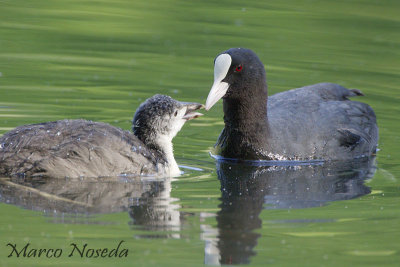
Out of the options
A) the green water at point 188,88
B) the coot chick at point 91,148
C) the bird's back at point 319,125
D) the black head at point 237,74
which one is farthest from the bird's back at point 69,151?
the bird's back at point 319,125

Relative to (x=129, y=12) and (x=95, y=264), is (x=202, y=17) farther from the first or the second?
(x=95, y=264)

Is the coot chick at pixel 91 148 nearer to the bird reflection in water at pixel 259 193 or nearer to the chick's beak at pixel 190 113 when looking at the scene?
the chick's beak at pixel 190 113

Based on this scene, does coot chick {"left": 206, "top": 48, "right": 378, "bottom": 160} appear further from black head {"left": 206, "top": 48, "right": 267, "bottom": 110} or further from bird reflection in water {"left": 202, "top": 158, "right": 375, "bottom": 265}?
bird reflection in water {"left": 202, "top": 158, "right": 375, "bottom": 265}

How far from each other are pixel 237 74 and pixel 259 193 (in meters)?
1.89

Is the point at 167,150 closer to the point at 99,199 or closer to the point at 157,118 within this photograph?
the point at 157,118

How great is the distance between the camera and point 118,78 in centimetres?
1225

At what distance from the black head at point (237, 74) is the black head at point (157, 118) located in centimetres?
73

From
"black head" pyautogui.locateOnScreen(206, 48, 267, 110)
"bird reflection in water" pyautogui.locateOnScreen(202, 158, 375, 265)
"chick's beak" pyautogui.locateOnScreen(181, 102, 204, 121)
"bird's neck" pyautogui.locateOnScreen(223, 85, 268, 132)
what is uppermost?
"black head" pyautogui.locateOnScreen(206, 48, 267, 110)

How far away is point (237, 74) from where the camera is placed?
9250mm

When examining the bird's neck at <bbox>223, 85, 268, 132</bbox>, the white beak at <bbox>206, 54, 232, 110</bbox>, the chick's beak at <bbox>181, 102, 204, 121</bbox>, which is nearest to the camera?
the chick's beak at <bbox>181, 102, 204, 121</bbox>

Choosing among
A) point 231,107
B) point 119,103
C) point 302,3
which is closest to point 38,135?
point 231,107

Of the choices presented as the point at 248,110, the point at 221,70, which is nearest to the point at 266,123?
the point at 248,110

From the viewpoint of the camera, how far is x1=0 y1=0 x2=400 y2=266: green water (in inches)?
243

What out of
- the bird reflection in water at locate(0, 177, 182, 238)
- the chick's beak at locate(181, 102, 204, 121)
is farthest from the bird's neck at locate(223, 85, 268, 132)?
the bird reflection in water at locate(0, 177, 182, 238)
